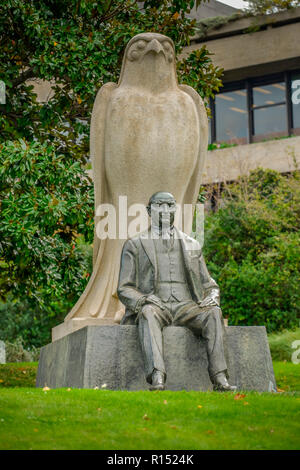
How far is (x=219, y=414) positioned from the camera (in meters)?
6.66

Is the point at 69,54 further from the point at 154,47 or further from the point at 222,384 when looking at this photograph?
the point at 222,384

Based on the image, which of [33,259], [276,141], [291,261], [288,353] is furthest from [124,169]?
[276,141]

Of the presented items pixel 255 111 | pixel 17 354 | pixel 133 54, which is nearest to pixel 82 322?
pixel 133 54

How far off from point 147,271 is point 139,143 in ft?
6.53

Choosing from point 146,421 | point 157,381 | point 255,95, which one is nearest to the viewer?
point 146,421

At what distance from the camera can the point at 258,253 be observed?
71.3 ft

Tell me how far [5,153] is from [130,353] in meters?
4.83

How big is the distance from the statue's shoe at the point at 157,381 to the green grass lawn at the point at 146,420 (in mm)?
319

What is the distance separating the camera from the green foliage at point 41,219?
12.2 metres

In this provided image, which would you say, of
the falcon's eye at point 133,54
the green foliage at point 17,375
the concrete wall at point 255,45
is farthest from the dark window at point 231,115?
the falcon's eye at point 133,54

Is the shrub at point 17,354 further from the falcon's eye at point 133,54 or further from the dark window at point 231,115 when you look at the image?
the dark window at point 231,115

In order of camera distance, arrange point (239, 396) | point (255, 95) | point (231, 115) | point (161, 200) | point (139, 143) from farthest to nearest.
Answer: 1. point (231, 115)
2. point (255, 95)
3. point (139, 143)
4. point (161, 200)
5. point (239, 396)

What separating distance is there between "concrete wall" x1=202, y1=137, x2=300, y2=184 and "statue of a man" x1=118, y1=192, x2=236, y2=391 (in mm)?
18323

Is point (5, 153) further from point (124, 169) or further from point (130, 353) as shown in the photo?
point (130, 353)
